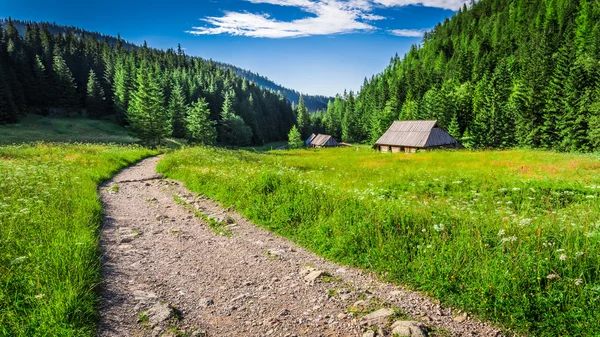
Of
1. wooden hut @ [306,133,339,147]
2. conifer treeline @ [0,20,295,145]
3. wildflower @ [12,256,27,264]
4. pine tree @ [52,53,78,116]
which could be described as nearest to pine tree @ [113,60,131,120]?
conifer treeline @ [0,20,295,145]

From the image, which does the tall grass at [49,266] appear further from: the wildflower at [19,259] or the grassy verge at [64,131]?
the grassy verge at [64,131]

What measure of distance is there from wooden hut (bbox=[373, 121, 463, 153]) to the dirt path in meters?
48.3

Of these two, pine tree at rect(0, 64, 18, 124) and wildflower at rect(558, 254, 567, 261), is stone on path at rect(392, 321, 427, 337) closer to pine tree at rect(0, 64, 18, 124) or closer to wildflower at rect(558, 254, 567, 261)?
wildflower at rect(558, 254, 567, 261)

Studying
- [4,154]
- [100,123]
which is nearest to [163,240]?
[4,154]

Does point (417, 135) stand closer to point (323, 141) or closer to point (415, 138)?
point (415, 138)

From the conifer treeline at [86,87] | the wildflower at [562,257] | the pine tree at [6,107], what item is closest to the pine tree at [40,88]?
the conifer treeline at [86,87]

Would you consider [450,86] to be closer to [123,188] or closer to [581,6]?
[581,6]

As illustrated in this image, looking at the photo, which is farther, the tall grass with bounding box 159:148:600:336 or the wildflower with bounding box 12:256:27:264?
the wildflower with bounding box 12:256:27:264

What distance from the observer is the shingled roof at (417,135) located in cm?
5009

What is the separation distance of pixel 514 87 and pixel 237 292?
8786 cm

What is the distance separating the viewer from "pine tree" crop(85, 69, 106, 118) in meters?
77.4

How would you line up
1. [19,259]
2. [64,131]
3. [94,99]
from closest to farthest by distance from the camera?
[19,259] < [64,131] < [94,99]

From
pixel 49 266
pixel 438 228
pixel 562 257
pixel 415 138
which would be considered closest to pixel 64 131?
pixel 415 138

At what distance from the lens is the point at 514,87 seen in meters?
71.1
